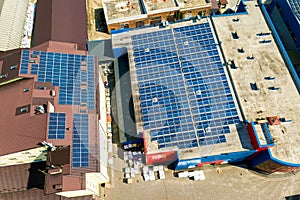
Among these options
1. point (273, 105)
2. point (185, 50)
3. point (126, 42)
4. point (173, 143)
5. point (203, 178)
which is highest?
point (126, 42)

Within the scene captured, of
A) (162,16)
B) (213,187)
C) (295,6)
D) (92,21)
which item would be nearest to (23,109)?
(213,187)

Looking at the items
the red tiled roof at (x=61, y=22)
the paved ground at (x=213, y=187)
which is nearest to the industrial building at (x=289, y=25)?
the paved ground at (x=213, y=187)

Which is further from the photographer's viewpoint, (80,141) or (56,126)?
(80,141)

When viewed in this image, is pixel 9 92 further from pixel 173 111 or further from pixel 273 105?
pixel 273 105

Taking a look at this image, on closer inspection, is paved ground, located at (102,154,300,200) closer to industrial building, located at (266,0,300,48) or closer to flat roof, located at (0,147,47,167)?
flat roof, located at (0,147,47,167)

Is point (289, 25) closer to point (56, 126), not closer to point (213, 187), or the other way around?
point (213, 187)

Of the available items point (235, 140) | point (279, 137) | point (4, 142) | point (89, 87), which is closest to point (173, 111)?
point (235, 140)

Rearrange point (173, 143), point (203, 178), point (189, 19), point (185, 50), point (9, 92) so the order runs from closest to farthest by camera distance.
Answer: point (9, 92), point (173, 143), point (203, 178), point (185, 50), point (189, 19)
